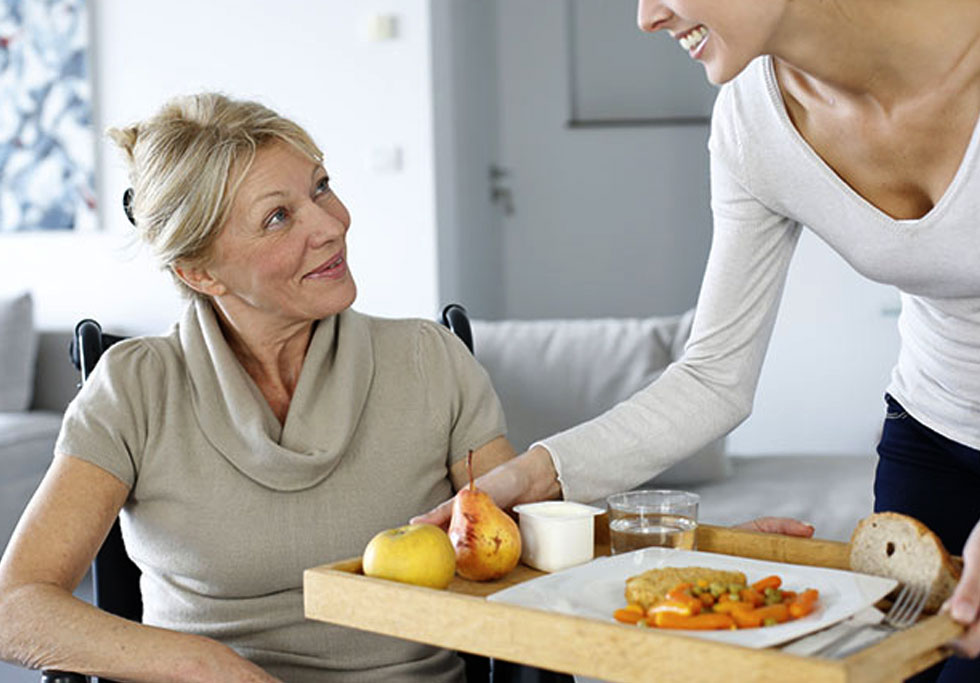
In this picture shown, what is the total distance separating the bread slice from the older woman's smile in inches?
33.6

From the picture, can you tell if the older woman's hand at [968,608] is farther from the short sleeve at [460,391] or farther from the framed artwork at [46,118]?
the framed artwork at [46,118]

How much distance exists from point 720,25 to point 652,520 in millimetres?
506

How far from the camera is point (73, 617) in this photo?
5.13 ft

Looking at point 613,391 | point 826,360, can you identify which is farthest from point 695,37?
point 826,360

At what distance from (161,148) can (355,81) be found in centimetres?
318

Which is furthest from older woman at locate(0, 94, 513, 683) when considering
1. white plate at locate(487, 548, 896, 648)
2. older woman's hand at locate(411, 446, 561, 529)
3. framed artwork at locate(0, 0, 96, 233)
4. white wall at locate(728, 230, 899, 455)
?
framed artwork at locate(0, 0, 96, 233)

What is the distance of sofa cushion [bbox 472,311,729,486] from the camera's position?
11.0 feet

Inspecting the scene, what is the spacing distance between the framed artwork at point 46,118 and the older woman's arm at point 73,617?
13.1ft

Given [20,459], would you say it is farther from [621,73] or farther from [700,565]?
[700,565]

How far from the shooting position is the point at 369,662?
1.77 metres

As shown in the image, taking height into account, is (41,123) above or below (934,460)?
above

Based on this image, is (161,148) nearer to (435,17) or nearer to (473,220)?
(435,17)

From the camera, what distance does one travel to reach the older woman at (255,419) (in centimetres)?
175

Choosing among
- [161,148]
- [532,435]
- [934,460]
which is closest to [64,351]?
[532,435]
